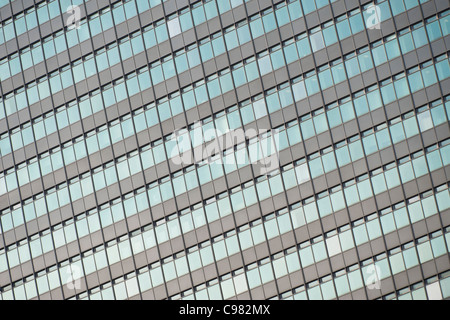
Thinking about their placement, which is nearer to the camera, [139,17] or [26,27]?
[139,17]

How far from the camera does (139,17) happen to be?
69312 mm

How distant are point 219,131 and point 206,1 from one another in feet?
38.8

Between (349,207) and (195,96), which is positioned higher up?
(195,96)

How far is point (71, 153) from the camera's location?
232 feet

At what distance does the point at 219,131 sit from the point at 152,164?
22.6 ft

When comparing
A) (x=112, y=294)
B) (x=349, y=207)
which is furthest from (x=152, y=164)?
(x=349, y=207)

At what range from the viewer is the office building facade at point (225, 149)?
59469 mm

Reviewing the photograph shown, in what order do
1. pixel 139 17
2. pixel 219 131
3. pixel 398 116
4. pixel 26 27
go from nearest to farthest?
pixel 398 116
pixel 219 131
pixel 139 17
pixel 26 27

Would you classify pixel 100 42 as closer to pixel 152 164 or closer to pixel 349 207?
pixel 152 164

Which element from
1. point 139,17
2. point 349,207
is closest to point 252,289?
point 349,207

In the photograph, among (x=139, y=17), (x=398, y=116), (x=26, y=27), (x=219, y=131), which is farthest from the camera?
(x=26, y=27)

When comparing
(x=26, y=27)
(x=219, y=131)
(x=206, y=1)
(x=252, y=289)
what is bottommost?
(x=252, y=289)

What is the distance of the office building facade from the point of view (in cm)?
5947

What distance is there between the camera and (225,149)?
64312 mm
